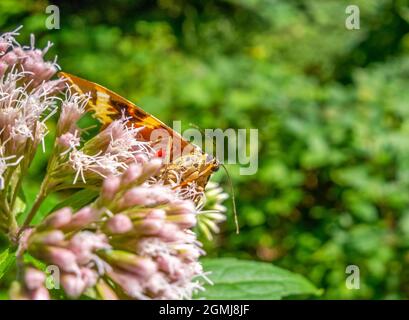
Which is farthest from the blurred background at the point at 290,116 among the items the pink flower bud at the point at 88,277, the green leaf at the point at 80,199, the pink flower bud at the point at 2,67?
the pink flower bud at the point at 88,277

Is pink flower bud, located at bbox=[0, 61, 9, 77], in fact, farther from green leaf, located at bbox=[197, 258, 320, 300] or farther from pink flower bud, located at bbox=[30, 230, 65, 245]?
green leaf, located at bbox=[197, 258, 320, 300]

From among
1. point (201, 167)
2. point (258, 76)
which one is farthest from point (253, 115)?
point (201, 167)

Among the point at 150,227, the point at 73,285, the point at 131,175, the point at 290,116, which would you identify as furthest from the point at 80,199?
the point at 290,116

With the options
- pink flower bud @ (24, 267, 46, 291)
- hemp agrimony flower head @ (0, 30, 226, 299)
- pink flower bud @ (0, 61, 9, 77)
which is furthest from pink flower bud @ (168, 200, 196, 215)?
pink flower bud @ (0, 61, 9, 77)

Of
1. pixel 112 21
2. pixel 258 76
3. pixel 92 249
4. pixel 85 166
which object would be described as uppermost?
pixel 112 21

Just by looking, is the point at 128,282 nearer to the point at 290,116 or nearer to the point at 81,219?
the point at 81,219

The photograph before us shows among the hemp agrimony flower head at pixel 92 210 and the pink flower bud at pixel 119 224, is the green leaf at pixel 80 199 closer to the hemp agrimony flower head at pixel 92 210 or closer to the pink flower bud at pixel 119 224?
the hemp agrimony flower head at pixel 92 210

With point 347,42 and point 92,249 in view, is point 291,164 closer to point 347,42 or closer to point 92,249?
point 347,42
